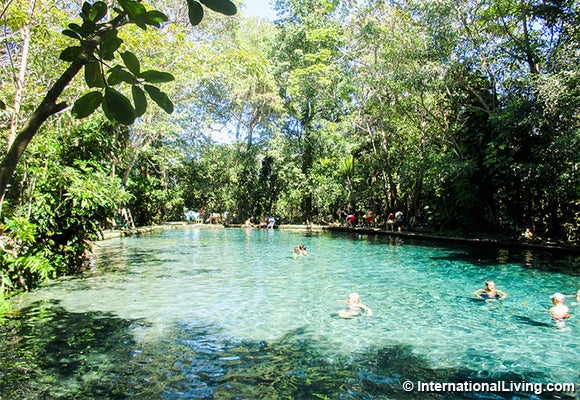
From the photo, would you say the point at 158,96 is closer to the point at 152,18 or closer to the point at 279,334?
the point at 152,18

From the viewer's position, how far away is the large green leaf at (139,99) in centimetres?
143

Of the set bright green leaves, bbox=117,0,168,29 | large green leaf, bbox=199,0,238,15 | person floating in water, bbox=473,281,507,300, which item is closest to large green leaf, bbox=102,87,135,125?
bright green leaves, bbox=117,0,168,29

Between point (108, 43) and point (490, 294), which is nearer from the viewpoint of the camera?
point (108, 43)

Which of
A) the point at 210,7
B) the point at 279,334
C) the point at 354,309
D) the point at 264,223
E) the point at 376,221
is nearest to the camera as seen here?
the point at 210,7

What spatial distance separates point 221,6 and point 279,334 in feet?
19.4

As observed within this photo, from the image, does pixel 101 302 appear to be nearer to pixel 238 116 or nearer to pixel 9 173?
pixel 9 173

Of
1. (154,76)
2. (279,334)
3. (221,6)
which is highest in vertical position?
(221,6)

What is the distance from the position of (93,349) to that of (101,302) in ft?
9.39

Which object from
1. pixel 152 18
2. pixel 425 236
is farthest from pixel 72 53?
pixel 425 236

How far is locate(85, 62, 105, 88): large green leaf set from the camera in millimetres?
1494

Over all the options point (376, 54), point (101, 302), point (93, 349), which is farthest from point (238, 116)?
point (93, 349)

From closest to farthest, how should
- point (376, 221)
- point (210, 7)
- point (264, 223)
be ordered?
point (210, 7), point (376, 221), point (264, 223)

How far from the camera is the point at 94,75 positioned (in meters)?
1.52

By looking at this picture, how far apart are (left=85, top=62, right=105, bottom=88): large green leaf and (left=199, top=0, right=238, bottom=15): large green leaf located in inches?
18.7
